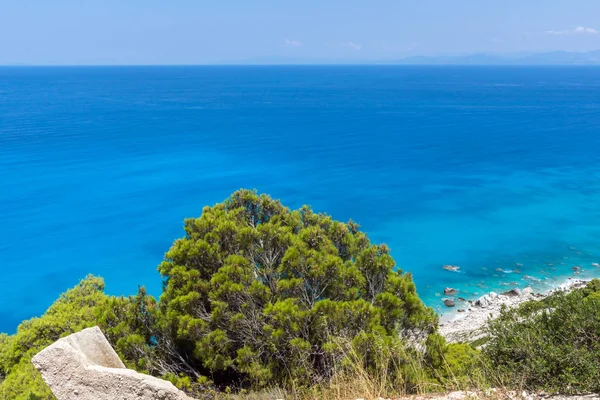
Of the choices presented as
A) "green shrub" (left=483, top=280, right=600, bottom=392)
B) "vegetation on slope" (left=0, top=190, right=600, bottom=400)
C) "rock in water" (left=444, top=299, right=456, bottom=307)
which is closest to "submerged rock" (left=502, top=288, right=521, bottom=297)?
"rock in water" (left=444, top=299, right=456, bottom=307)

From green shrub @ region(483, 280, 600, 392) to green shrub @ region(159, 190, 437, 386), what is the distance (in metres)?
2.15

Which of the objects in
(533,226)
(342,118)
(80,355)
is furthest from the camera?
(342,118)

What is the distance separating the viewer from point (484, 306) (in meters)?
27.2

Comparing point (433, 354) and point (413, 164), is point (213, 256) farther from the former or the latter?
point (413, 164)

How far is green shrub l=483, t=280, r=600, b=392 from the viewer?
7617mm

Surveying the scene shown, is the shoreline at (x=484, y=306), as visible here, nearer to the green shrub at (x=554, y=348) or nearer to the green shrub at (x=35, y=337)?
the green shrub at (x=554, y=348)

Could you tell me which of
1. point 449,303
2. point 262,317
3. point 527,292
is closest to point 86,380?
point 262,317

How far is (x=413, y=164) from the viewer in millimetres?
59812

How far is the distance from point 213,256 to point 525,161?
58372 mm

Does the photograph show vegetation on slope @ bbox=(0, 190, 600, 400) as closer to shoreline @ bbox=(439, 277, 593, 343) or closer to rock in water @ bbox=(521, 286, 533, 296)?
shoreline @ bbox=(439, 277, 593, 343)

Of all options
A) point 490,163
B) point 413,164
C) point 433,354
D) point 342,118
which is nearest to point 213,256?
point 433,354

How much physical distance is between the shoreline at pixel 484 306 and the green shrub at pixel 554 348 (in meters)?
14.1

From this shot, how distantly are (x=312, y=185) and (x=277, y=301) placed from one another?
40.1 metres

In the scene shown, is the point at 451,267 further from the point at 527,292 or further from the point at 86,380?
the point at 86,380
